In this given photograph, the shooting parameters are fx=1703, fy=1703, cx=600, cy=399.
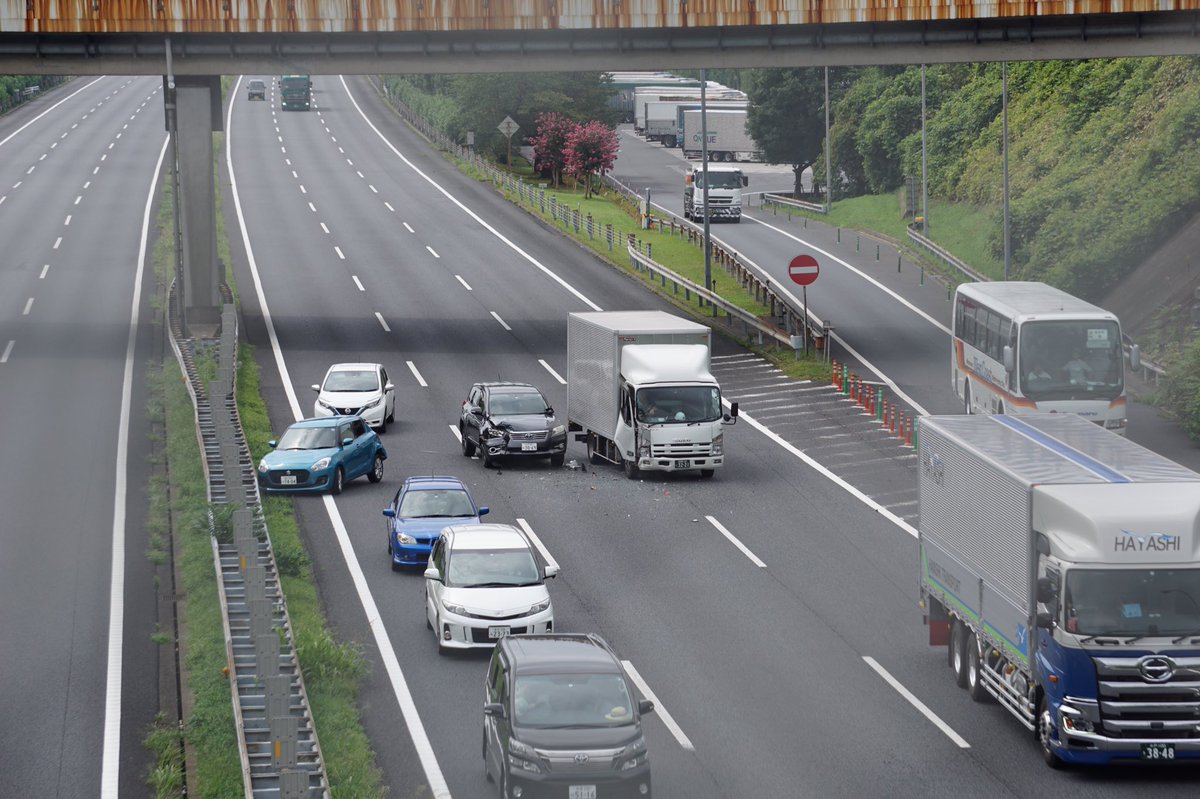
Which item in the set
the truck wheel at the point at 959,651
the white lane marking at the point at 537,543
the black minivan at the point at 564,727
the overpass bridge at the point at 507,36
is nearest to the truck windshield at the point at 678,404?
the white lane marking at the point at 537,543

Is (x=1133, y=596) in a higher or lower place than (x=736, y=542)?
higher

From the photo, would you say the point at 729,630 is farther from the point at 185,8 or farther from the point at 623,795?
the point at 185,8

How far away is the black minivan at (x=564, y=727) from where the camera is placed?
16750mm

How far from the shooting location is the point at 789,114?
328 ft

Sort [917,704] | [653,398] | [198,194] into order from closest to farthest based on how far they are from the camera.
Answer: [917,704]
[653,398]
[198,194]

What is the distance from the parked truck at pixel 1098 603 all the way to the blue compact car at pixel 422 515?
10771 millimetres

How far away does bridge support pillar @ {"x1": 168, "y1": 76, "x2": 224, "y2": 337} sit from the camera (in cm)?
4866

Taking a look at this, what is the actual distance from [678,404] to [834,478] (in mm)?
3545

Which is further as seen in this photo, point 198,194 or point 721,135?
point 721,135

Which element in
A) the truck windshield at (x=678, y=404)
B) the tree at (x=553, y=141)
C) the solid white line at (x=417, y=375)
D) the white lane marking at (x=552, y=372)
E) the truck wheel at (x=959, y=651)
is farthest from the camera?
the tree at (x=553, y=141)

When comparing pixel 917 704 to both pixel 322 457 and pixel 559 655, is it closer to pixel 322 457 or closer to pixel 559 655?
pixel 559 655

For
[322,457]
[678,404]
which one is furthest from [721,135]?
[322,457]

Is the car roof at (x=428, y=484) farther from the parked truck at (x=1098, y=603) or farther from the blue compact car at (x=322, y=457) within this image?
the parked truck at (x=1098, y=603)

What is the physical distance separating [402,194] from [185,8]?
36513 millimetres
